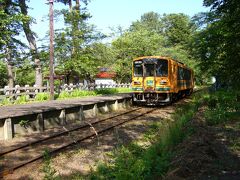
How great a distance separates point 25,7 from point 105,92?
9.68 meters

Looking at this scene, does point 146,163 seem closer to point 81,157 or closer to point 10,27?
point 81,157

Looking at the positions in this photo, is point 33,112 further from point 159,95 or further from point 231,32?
point 159,95

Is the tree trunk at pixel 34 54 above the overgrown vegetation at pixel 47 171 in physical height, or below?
above

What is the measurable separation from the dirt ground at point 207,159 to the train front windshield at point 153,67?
39.4 feet

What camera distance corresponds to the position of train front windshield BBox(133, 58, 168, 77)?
795 inches

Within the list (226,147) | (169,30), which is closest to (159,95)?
(226,147)

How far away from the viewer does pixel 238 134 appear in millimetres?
8695

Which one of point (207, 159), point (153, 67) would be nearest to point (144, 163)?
point (207, 159)

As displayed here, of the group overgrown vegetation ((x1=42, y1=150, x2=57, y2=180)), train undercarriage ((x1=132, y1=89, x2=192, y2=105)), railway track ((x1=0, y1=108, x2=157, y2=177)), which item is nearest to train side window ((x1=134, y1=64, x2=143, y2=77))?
train undercarriage ((x1=132, y1=89, x2=192, y2=105))

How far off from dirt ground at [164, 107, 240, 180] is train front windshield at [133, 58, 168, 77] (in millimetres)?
12013

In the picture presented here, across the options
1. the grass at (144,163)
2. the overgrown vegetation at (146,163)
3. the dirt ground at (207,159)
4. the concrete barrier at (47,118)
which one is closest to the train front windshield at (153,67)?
the concrete barrier at (47,118)

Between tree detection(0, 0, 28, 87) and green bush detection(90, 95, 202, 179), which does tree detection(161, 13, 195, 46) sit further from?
green bush detection(90, 95, 202, 179)

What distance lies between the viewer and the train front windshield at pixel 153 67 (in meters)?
20.2

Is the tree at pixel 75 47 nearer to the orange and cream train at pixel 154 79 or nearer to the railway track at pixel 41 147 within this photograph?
the orange and cream train at pixel 154 79
